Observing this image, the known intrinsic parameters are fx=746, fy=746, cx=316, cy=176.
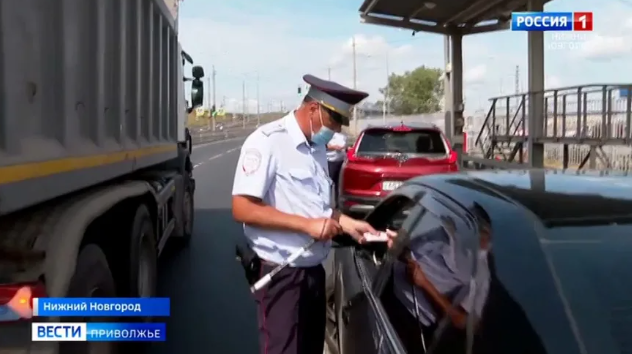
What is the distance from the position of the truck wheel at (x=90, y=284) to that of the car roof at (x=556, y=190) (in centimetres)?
168

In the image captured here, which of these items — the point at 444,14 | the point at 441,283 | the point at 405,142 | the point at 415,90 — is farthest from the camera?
the point at 415,90

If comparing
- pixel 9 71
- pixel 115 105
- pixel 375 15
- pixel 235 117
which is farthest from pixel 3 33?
pixel 235 117

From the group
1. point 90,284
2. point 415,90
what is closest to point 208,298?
point 90,284

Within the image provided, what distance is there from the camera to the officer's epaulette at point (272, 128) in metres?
3.51

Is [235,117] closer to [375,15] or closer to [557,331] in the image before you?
[375,15]

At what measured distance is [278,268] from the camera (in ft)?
11.4

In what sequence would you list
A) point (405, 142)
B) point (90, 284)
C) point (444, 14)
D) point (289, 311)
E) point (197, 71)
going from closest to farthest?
point (289, 311) → point (90, 284) → point (197, 71) → point (405, 142) → point (444, 14)

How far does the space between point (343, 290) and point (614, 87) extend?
12219 mm

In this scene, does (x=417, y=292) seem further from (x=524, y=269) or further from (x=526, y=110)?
(x=526, y=110)

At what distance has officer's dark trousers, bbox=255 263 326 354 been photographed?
11.3ft

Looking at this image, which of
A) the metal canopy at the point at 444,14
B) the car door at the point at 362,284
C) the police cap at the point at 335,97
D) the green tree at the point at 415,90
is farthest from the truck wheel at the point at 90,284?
the green tree at the point at 415,90

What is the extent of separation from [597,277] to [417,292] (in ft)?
2.53

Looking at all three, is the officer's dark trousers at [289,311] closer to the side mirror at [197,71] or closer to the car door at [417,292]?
the car door at [417,292]

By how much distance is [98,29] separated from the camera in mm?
4324
